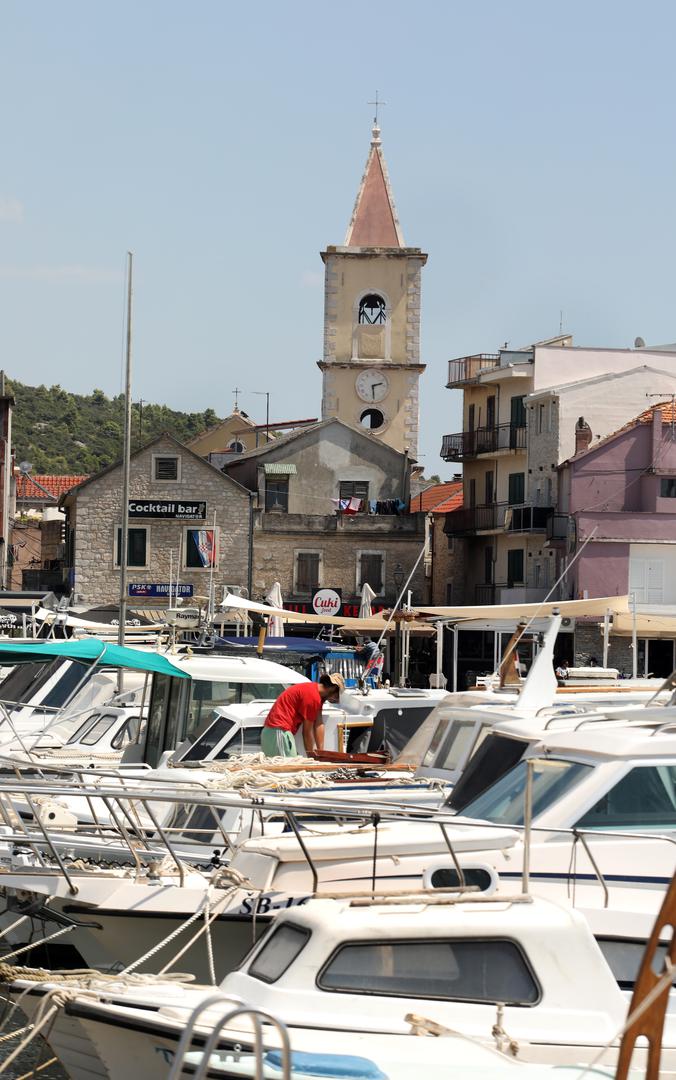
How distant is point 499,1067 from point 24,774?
974 centimetres

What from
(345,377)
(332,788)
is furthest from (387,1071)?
(345,377)

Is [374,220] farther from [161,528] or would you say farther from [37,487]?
[37,487]

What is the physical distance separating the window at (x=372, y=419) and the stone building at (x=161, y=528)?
897 centimetres

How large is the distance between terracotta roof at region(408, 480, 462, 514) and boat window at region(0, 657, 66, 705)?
38.8 meters

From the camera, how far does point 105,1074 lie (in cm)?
898

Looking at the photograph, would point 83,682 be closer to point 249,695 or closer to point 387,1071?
point 249,695

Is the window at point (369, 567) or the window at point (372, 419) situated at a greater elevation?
the window at point (372, 419)

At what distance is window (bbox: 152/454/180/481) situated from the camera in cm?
5616

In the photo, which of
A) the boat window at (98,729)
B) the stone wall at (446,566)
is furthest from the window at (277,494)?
the boat window at (98,729)

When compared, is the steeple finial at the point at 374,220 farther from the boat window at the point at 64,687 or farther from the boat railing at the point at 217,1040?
the boat railing at the point at 217,1040

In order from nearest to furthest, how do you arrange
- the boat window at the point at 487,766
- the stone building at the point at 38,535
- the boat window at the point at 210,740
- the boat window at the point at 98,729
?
the boat window at the point at 487,766 < the boat window at the point at 210,740 < the boat window at the point at 98,729 < the stone building at the point at 38,535

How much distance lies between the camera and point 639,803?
10.9m

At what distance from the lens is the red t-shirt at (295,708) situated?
16125mm

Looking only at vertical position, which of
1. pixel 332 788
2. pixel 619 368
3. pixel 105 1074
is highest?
pixel 619 368
